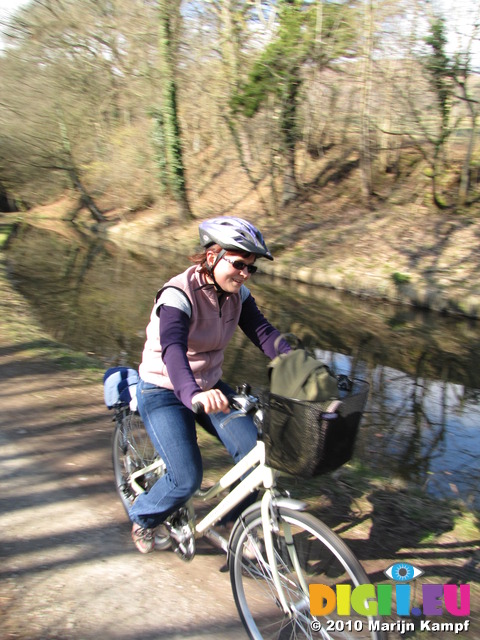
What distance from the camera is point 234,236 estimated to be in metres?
2.90

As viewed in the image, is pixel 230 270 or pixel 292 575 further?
pixel 230 270

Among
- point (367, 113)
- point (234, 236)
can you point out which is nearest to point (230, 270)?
point (234, 236)

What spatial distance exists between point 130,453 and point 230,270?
154 centimetres

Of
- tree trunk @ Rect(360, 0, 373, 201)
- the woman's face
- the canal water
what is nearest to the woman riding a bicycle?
the woman's face

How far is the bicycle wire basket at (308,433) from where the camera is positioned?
2.37 metres

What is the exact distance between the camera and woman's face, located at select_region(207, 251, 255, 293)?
2.99 metres

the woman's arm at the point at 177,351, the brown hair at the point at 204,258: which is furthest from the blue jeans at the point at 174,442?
the brown hair at the point at 204,258

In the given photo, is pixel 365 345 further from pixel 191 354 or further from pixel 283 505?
pixel 283 505

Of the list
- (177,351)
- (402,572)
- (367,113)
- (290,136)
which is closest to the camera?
(177,351)

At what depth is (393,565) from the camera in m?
3.35

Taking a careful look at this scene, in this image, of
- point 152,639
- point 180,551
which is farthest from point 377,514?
point 152,639

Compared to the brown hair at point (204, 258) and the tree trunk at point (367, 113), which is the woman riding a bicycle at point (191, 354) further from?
the tree trunk at point (367, 113)

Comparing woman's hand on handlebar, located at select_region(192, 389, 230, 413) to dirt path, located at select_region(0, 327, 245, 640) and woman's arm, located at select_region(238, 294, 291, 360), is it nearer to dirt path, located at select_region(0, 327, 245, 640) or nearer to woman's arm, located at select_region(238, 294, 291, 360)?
woman's arm, located at select_region(238, 294, 291, 360)

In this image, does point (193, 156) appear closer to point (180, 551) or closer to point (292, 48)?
point (292, 48)
